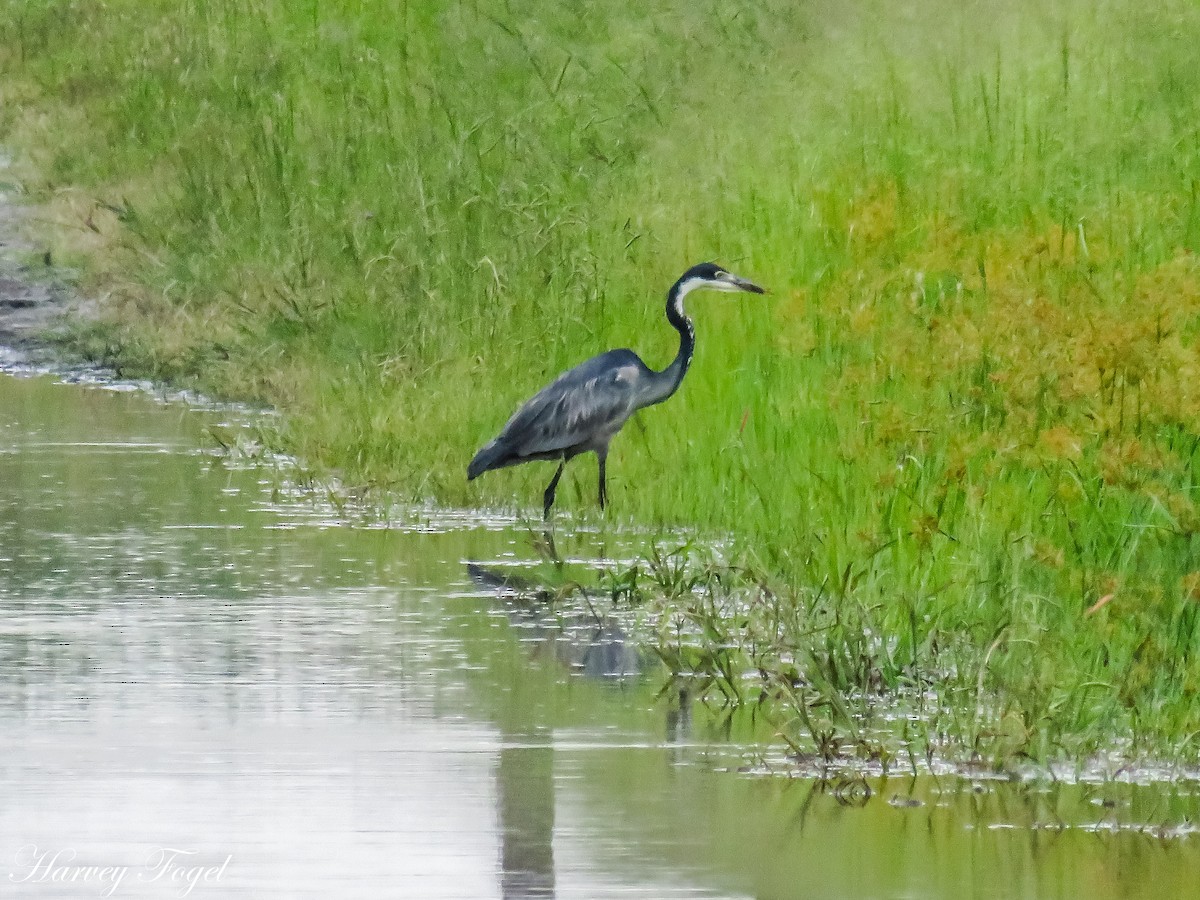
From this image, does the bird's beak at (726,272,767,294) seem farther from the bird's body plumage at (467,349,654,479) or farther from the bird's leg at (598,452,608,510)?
the bird's leg at (598,452,608,510)

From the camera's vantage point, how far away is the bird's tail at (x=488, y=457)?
11.1 m

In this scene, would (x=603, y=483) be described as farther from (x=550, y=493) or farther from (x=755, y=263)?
(x=755, y=263)

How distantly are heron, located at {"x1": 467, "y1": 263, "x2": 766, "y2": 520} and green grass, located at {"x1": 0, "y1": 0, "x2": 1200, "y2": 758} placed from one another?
30cm

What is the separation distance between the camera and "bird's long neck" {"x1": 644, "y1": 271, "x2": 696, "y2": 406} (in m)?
11.2

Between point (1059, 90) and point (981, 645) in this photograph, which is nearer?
point (981, 645)

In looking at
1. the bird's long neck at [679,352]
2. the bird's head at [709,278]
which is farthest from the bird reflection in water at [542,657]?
the bird's head at [709,278]

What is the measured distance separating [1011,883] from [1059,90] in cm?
776

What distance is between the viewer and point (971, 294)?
10.1 metres

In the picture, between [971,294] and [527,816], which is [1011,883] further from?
[971,294]

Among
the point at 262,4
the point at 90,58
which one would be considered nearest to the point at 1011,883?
the point at 262,4

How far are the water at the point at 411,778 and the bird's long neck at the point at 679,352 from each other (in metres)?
1.31

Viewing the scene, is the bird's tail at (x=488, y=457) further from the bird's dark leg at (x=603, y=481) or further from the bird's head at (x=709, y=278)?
the bird's head at (x=709, y=278)

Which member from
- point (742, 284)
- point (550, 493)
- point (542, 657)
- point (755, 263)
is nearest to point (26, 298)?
point (755, 263)

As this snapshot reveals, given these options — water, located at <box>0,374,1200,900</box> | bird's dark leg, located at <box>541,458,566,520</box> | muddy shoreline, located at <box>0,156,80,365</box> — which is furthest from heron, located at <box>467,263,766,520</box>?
muddy shoreline, located at <box>0,156,80,365</box>
